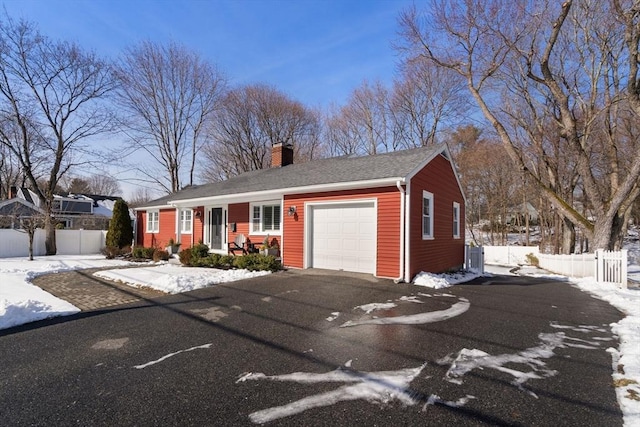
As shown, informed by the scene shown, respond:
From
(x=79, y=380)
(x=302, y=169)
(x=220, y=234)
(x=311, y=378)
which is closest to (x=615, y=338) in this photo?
(x=311, y=378)

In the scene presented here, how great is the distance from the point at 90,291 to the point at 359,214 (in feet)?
22.7

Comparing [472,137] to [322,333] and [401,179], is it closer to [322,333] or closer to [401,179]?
[401,179]

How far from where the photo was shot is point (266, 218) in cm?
1219

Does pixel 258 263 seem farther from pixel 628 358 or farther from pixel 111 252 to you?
pixel 111 252

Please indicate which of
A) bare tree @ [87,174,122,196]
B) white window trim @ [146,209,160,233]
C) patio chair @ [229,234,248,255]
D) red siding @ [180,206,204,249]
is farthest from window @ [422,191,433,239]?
bare tree @ [87,174,122,196]

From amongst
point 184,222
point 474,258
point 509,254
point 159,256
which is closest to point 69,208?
point 184,222

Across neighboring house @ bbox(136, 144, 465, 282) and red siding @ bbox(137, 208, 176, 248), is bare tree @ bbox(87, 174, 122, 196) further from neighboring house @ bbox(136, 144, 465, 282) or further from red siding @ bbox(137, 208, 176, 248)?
neighboring house @ bbox(136, 144, 465, 282)

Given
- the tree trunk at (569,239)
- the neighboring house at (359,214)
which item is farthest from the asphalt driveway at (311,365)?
the tree trunk at (569,239)

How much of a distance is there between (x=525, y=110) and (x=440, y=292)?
1601 centimetres

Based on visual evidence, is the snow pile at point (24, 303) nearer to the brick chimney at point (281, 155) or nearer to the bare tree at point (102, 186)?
the brick chimney at point (281, 155)

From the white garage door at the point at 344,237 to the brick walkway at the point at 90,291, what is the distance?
4586 mm

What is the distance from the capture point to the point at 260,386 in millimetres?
3105

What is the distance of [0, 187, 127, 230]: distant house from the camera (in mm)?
26281

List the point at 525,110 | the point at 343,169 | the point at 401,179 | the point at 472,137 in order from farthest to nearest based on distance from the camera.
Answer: the point at 472,137
the point at 525,110
the point at 343,169
the point at 401,179
